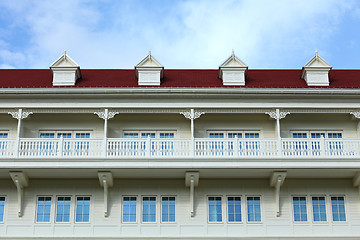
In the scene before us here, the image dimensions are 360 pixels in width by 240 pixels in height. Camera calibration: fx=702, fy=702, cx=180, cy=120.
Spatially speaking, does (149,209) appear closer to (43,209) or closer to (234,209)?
(234,209)

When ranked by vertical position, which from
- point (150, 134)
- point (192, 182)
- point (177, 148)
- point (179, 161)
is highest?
point (150, 134)

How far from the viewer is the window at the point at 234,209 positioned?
30.0 metres

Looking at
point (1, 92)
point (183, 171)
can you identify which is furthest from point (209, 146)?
point (1, 92)

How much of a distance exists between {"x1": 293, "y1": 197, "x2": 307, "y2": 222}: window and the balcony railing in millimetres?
2044

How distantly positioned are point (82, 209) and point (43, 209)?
1672 mm

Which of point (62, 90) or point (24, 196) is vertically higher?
point (62, 90)

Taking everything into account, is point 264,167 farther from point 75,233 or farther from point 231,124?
point 75,233

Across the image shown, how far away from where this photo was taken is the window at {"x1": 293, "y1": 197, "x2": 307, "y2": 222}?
30.0 metres

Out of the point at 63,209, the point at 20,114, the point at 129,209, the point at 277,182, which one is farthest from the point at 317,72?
the point at 20,114

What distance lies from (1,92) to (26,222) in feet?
18.9

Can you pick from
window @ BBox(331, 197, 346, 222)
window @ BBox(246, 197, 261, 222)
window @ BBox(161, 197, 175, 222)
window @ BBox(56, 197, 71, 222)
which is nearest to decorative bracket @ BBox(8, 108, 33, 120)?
window @ BBox(56, 197, 71, 222)

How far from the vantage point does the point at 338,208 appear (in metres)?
30.3

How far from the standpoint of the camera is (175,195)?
30438 mm

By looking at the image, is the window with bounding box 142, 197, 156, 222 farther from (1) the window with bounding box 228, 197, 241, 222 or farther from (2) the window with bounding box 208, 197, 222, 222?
(1) the window with bounding box 228, 197, 241, 222
